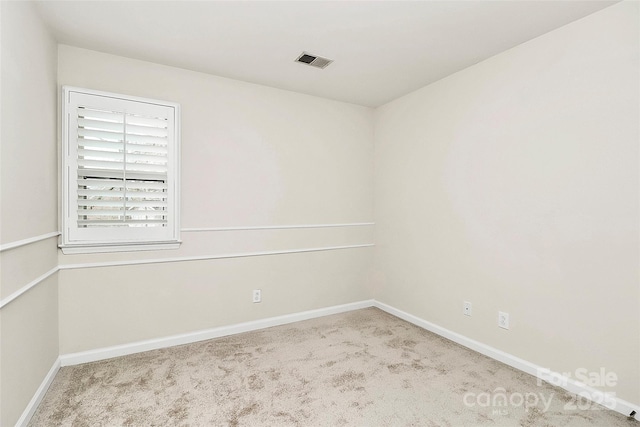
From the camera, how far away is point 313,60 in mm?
2744

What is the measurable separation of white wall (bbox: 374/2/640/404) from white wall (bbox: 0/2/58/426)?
315cm

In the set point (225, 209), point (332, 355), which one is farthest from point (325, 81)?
point (332, 355)

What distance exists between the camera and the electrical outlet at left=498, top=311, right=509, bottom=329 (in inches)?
102

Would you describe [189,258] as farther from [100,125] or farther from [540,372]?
[540,372]

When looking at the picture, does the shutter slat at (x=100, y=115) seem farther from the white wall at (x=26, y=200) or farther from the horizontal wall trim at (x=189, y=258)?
the horizontal wall trim at (x=189, y=258)

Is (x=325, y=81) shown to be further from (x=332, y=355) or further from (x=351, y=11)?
(x=332, y=355)

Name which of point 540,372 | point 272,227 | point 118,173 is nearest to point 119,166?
point 118,173

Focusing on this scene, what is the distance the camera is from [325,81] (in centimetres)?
321

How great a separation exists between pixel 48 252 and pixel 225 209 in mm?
1354

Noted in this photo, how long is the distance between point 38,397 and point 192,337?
A: 113 centimetres

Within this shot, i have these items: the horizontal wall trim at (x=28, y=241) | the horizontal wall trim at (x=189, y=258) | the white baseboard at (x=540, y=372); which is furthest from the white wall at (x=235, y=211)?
the white baseboard at (x=540, y=372)

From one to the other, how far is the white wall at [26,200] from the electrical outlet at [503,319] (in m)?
3.20

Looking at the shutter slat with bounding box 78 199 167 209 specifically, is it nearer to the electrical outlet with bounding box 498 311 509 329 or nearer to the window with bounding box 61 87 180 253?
the window with bounding box 61 87 180 253

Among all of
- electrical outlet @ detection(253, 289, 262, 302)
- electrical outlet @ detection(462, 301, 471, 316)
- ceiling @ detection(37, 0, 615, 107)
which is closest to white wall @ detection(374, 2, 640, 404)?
electrical outlet @ detection(462, 301, 471, 316)
